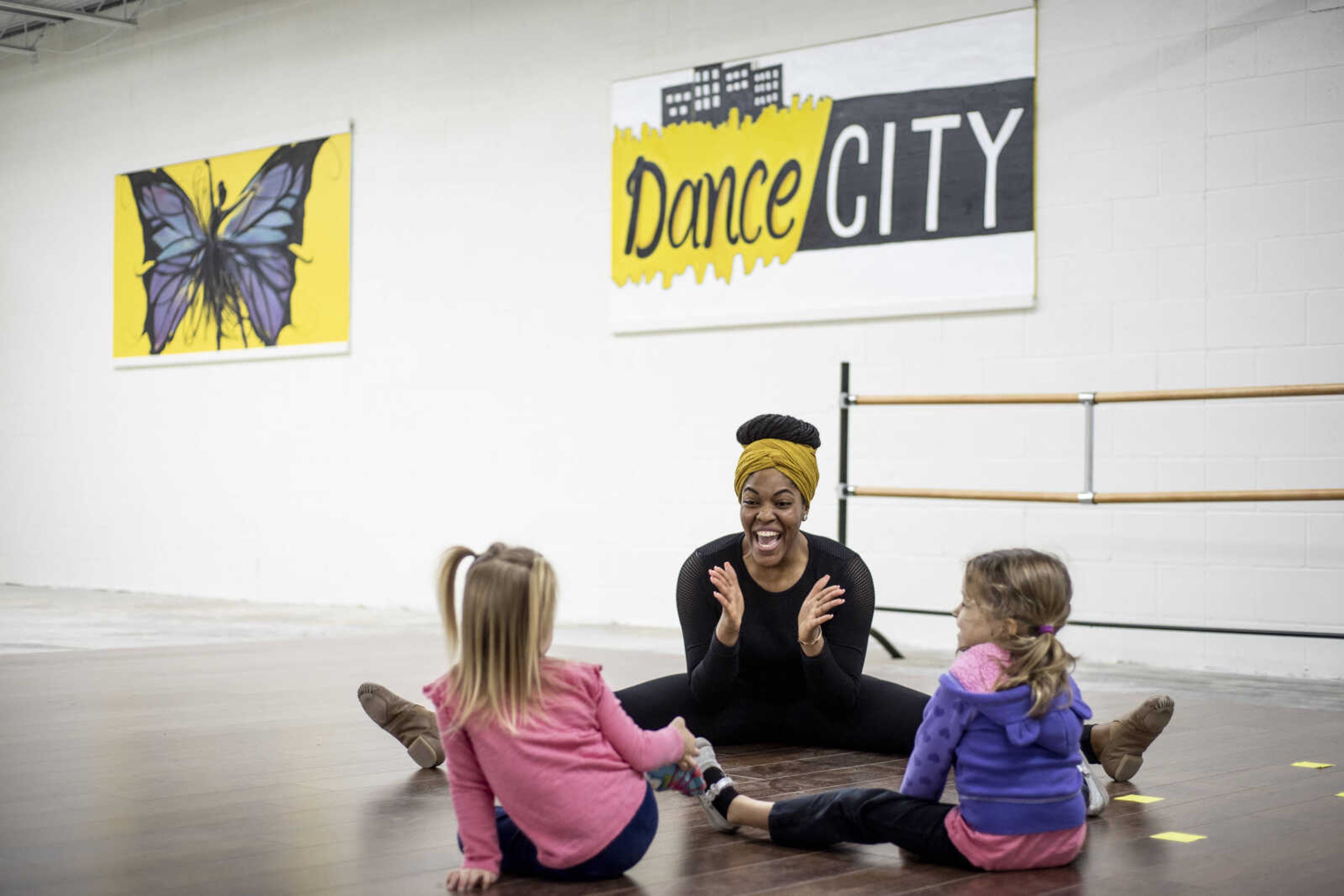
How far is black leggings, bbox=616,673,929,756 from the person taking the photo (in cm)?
286

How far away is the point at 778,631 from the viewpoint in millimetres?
2816

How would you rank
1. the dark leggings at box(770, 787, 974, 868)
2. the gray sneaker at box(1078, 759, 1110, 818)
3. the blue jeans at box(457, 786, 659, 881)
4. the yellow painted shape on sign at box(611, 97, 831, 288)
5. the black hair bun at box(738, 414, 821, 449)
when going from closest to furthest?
the blue jeans at box(457, 786, 659, 881), the dark leggings at box(770, 787, 974, 868), the gray sneaker at box(1078, 759, 1110, 818), the black hair bun at box(738, 414, 821, 449), the yellow painted shape on sign at box(611, 97, 831, 288)

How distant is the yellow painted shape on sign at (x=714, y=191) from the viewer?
5.65 meters

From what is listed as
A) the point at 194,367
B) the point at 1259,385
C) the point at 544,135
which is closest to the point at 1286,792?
the point at 1259,385

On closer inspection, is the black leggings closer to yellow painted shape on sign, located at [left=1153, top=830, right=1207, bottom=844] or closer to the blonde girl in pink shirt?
yellow painted shape on sign, located at [left=1153, top=830, right=1207, bottom=844]

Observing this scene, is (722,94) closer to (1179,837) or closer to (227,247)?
(227,247)

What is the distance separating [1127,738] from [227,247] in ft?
21.0

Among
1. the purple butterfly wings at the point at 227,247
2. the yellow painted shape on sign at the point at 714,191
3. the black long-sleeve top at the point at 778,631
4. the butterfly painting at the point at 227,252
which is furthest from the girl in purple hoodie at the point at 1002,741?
the purple butterfly wings at the point at 227,247

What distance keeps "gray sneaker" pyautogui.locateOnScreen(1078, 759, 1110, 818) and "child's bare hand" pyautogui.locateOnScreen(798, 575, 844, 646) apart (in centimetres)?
50

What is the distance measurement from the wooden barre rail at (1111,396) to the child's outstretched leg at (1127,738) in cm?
193

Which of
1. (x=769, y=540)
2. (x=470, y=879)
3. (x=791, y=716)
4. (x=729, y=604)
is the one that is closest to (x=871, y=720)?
(x=791, y=716)

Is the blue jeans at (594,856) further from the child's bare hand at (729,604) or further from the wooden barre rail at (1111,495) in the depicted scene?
the wooden barre rail at (1111,495)

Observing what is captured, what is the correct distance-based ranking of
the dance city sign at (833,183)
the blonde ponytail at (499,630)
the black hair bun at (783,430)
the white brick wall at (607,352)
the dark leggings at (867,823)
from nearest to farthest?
the blonde ponytail at (499,630), the dark leggings at (867,823), the black hair bun at (783,430), the white brick wall at (607,352), the dance city sign at (833,183)

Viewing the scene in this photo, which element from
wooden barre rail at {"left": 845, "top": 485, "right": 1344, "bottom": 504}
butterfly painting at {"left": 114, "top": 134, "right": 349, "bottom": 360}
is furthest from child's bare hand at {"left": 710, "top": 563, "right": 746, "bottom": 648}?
butterfly painting at {"left": 114, "top": 134, "right": 349, "bottom": 360}
